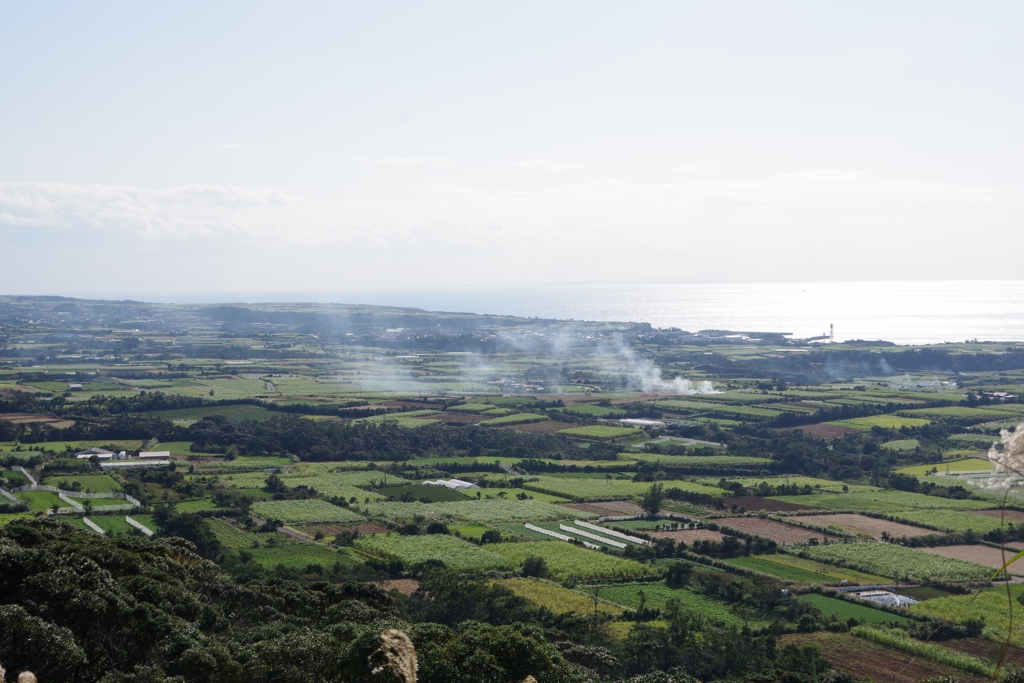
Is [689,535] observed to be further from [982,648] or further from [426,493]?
[426,493]

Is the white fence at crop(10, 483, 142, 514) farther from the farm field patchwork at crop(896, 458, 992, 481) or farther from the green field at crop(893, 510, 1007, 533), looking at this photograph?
the farm field patchwork at crop(896, 458, 992, 481)

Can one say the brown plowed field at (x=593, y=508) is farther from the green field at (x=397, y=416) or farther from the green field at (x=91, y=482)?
the green field at (x=397, y=416)

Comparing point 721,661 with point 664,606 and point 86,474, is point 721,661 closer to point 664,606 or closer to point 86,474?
point 664,606

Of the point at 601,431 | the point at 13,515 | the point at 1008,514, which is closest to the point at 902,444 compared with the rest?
the point at 1008,514

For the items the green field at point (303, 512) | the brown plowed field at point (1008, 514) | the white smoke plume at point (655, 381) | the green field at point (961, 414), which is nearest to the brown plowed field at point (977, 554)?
the brown plowed field at point (1008, 514)

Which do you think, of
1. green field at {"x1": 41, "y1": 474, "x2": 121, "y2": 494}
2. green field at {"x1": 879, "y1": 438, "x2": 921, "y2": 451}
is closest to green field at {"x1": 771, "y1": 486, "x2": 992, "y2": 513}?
green field at {"x1": 879, "y1": 438, "x2": 921, "y2": 451}

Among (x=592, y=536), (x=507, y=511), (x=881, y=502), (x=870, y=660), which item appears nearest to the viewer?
(x=870, y=660)
